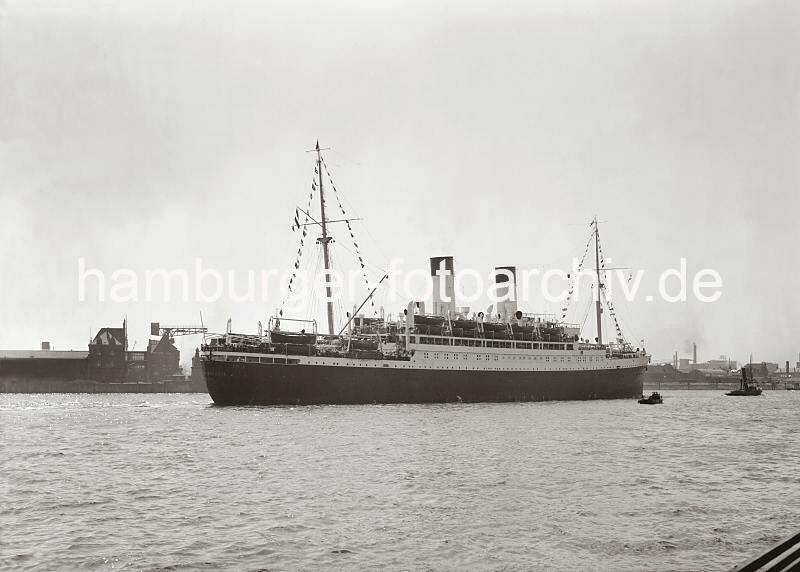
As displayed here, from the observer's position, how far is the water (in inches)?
609

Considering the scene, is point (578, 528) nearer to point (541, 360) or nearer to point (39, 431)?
point (39, 431)

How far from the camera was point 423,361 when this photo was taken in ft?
229

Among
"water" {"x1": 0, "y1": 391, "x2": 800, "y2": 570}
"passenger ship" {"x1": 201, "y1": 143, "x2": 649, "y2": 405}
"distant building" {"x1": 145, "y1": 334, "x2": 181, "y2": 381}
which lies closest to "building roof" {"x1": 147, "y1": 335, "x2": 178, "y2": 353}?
"distant building" {"x1": 145, "y1": 334, "x2": 181, "y2": 381}

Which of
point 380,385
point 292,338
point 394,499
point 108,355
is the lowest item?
point 394,499

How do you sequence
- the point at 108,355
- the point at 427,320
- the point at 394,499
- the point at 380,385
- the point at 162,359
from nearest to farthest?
the point at 394,499 → the point at 380,385 → the point at 427,320 → the point at 108,355 → the point at 162,359

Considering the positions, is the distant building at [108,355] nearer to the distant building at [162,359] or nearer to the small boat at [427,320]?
the distant building at [162,359]

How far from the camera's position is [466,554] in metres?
15.4

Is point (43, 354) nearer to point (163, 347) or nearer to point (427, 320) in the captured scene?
point (163, 347)

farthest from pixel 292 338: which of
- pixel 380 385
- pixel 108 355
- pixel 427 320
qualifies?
pixel 108 355

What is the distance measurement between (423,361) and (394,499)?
160 ft

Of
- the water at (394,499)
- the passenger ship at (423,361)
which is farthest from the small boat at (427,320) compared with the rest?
the water at (394,499)

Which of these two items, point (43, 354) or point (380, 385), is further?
point (43, 354)

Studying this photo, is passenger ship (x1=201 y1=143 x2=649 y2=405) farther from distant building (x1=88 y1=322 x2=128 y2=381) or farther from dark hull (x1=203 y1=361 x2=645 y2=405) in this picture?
distant building (x1=88 y1=322 x2=128 y2=381)

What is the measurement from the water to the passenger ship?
19.2m
